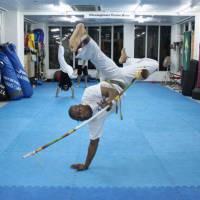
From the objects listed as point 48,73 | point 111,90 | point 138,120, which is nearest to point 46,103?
point 138,120

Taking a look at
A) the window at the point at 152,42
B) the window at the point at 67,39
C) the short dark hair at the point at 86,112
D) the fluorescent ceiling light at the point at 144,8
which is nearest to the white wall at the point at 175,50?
the window at the point at 152,42

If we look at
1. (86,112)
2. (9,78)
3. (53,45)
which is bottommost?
(86,112)

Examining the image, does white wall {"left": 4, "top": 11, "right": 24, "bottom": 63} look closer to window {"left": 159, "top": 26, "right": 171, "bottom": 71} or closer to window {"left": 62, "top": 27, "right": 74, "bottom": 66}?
window {"left": 62, "top": 27, "right": 74, "bottom": 66}

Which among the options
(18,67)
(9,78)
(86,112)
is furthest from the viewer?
(18,67)

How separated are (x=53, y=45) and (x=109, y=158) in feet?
40.1

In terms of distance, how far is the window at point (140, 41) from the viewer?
15.4 metres

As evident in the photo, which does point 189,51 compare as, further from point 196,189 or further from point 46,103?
point 196,189

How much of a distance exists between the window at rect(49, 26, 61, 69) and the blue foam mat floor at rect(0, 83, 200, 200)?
28.3 ft

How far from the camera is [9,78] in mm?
8844

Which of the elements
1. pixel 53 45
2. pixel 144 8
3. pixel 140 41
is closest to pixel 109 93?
pixel 144 8

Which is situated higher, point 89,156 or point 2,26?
point 2,26

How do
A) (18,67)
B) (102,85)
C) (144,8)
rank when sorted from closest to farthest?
(102,85), (18,67), (144,8)

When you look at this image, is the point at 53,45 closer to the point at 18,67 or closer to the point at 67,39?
the point at 67,39

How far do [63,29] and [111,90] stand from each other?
42.5ft
